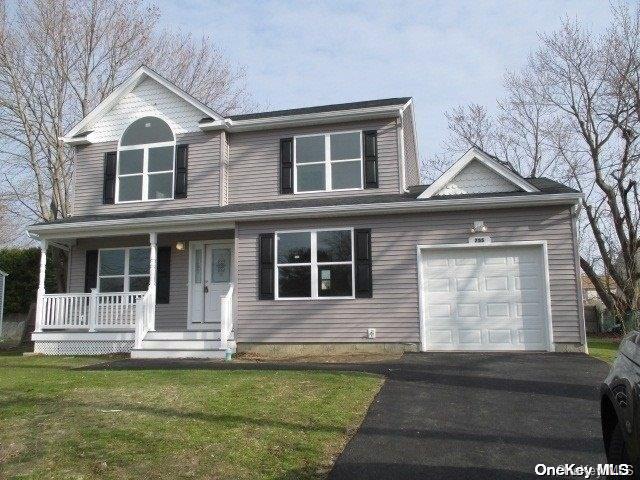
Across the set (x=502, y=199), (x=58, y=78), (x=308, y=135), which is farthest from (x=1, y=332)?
(x=502, y=199)

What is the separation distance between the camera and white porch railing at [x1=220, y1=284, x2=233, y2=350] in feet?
38.8

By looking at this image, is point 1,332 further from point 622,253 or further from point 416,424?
point 622,253

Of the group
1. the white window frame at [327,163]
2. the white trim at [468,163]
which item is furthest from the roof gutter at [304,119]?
the white trim at [468,163]

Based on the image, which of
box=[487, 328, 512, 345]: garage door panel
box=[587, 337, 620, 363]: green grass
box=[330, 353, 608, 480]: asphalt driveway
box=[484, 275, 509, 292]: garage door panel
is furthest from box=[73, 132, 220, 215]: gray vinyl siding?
box=[587, 337, 620, 363]: green grass

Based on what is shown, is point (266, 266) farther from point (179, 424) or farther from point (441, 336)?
point (179, 424)

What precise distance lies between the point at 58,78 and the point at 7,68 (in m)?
1.77

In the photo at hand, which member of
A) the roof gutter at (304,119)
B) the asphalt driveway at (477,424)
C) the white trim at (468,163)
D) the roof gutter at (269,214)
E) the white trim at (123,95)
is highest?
the white trim at (123,95)

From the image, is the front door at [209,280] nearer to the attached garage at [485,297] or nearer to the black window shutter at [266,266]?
the black window shutter at [266,266]

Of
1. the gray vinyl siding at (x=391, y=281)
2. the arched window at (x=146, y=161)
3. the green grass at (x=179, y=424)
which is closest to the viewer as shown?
the green grass at (x=179, y=424)

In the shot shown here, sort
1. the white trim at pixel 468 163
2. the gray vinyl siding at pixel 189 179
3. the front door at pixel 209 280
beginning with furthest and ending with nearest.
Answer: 1. the gray vinyl siding at pixel 189 179
2. the front door at pixel 209 280
3. the white trim at pixel 468 163

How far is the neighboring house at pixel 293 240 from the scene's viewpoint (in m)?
11.3

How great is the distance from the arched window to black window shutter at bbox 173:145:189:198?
18cm

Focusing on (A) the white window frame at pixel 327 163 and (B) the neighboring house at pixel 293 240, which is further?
(A) the white window frame at pixel 327 163

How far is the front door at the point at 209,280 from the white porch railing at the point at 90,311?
4.61 ft
